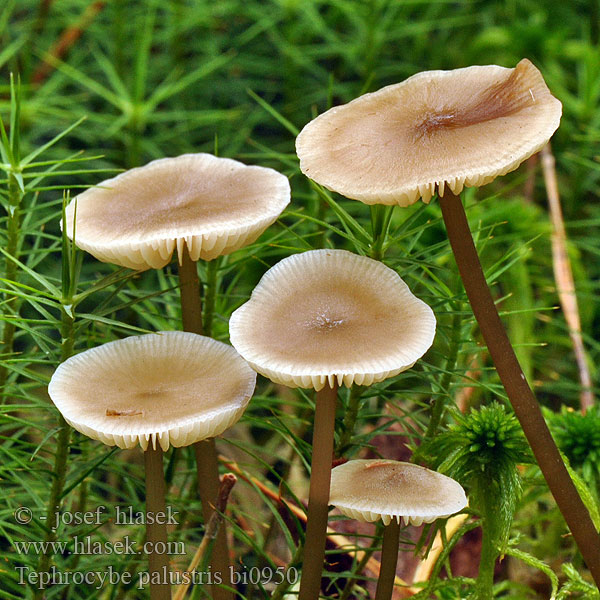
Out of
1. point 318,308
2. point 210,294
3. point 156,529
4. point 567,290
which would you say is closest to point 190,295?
point 210,294

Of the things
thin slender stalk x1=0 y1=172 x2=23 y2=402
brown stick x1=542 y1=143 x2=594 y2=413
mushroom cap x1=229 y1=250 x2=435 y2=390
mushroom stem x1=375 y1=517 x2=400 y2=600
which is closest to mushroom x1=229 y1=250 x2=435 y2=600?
mushroom cap x1=229 y1=250 x2=435 y2=390

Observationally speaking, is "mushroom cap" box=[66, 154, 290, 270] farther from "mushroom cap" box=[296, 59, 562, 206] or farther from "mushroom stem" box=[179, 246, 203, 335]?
"mushroom cap" box=[296, 59, 562, 206]

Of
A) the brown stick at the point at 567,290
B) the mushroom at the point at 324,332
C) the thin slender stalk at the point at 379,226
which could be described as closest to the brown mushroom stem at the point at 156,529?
the mushroom at the point at 324,332

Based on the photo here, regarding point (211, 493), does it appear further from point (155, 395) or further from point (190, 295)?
point (190, 295)

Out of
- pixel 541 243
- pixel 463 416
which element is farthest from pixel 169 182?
pixel 541 243

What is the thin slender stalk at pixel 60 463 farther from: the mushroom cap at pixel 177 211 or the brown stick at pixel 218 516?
the brown stick at pixel 218 516

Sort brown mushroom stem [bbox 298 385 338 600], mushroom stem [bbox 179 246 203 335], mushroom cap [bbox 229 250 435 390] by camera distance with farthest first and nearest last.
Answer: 1. mushroom stem [bbox 179 246 203 335]
2. brown mushroom stem [bbox 298 385 338 600]
3. mushroom cap [bbox 229 250 435 390]
